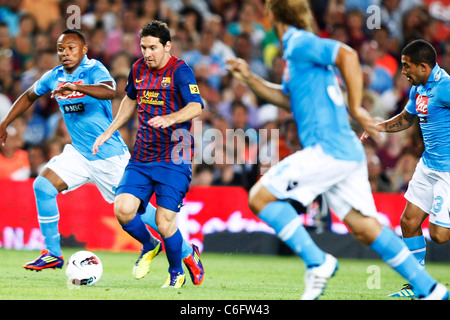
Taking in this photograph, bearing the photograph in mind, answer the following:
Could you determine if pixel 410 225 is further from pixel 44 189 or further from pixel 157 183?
pixel 44 189

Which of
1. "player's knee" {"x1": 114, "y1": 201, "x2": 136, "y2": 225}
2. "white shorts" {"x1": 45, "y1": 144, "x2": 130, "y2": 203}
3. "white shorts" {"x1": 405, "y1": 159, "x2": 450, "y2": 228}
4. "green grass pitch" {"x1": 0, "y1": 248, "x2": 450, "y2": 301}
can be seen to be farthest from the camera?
"white shorts" {"x1": 45, "y1": 144, "x2": 130, "y2": 203}

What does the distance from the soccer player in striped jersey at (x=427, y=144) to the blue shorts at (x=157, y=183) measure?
2.09 meters

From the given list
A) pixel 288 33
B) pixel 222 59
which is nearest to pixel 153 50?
pixel 288 33

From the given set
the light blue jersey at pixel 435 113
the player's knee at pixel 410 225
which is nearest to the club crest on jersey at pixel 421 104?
the light blue jersey at pixel 435 113

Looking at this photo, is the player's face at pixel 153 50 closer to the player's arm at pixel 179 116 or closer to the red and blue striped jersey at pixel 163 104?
the red and blue striped jersey at pixel 163 104

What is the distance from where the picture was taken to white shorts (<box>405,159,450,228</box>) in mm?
7498

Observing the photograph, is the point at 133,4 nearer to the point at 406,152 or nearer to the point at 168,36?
the point at 406,152

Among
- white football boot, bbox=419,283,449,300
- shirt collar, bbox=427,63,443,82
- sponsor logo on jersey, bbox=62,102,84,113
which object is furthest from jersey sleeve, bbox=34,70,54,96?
white football boot, bbox=419,283,449,300

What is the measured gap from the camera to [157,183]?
281 inches

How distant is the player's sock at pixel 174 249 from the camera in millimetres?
7102

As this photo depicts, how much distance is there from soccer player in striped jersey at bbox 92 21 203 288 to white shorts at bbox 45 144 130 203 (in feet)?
2.98

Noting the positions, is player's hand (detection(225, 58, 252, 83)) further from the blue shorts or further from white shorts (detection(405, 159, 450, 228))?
white shorts (detection(405, 159, 450, 228))

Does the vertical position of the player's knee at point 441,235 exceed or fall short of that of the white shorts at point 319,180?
it falls short

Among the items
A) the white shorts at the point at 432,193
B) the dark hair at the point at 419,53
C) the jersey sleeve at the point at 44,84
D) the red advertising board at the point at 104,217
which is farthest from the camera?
the red advertising board at the point at 104,217
